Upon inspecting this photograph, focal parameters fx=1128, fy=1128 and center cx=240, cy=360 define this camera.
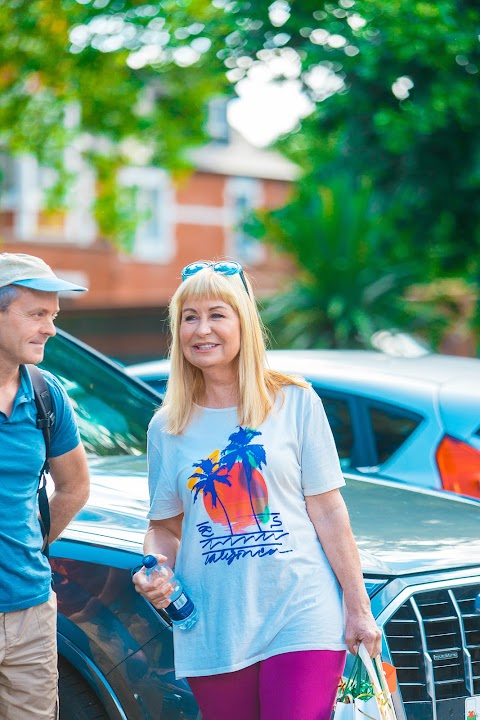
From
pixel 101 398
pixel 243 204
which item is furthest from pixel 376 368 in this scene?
pixel 243 204

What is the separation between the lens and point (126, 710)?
322cm

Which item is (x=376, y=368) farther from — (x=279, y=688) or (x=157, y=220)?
(x=157, y=220)

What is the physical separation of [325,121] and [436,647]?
837cm

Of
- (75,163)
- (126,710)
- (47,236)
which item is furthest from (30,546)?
(47,236)

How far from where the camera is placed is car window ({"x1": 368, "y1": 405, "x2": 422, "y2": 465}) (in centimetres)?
514

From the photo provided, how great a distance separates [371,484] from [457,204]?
7.59 metres

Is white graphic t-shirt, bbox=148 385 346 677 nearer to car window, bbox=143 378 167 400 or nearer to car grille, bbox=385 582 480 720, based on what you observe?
car grille, bbox=385 582 480 720

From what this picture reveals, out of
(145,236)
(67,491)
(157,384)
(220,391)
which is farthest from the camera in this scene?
(145,236)

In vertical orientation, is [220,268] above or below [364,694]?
above

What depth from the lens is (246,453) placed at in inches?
112

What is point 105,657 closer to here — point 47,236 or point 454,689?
point 454,689

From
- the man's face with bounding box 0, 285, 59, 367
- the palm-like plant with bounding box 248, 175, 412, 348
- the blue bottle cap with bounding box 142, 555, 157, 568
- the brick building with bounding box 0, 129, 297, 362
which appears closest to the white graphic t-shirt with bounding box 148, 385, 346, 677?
the blue bottle cap with bounding box 142, 555, 157, 568

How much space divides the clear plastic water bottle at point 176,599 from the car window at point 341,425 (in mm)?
2563

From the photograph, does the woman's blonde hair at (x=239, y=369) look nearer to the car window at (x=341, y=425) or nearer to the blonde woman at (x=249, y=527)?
the blonde woman at (x=249, y=527)
